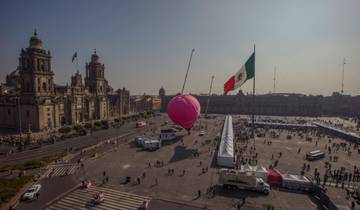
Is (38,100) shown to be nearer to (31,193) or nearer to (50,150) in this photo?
(50,150)

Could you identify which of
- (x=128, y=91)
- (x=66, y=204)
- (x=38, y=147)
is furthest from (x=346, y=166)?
(x=128, y=91)

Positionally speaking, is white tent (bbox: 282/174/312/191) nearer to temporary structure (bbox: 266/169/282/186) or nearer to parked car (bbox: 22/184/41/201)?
temporary structure (bbox: 266/169/282/186)

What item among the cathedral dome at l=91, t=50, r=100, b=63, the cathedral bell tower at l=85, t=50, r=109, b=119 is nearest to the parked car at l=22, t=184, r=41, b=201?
the cathedral bell tower at l=85, t=50, r=109, b=119

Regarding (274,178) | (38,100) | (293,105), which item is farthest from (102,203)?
(293,105)

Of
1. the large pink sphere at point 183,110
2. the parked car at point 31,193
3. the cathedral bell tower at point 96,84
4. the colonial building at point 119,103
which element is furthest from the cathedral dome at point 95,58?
the parked car at point 31,193

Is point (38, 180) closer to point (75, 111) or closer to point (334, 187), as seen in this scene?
point (334, 187)

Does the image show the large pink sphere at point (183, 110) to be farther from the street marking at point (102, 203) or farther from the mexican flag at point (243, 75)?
the street marking at point (102, 203)
